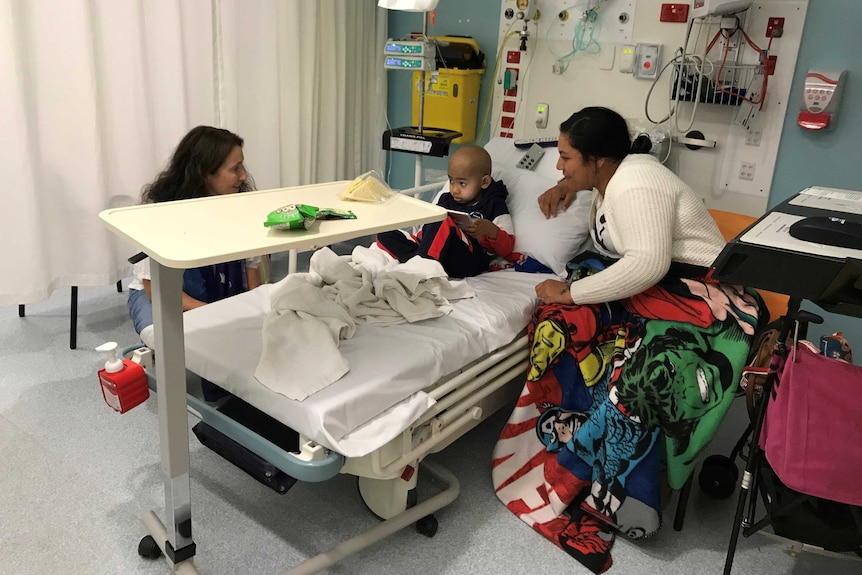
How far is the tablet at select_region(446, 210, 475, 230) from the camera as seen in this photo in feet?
7.49

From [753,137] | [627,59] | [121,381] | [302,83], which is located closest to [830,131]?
[753,137]

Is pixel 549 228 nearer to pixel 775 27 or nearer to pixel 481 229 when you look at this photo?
pixel 481 229

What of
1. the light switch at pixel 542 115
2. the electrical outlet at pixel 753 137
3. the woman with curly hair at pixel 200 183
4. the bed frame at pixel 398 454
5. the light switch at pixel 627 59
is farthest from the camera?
the light switch at pixel 542 115

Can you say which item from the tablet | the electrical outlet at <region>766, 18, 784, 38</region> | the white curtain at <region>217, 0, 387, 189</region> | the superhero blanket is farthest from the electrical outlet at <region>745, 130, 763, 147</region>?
the white curtain at <region>217, 0, 387, 189</region>

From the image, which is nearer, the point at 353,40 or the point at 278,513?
Result: the point at 278,513

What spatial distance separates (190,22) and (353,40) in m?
0.94

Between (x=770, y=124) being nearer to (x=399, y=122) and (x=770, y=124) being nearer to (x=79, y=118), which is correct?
(x=399, y=122)

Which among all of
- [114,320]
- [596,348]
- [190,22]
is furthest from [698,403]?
[190,22]

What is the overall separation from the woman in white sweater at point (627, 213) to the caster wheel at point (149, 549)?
1257 millimetres

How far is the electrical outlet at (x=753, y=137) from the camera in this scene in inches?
103

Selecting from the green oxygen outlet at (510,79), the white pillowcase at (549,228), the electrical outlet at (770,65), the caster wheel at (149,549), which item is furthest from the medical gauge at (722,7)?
the caster wheel at (149,549)

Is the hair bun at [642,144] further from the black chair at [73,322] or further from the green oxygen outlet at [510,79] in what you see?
the black chair at [73,322]

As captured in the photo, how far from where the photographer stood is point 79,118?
2.69 m

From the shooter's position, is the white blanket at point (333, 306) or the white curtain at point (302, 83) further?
the white curtain at point (302, 83)
